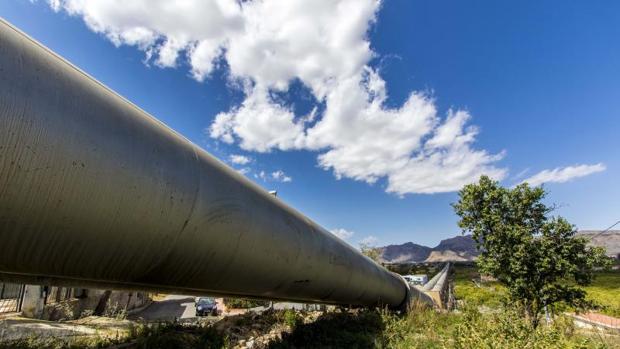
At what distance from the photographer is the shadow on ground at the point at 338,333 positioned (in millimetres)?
4820

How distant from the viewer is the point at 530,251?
47.3 ft

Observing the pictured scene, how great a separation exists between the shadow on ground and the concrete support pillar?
31.9ft

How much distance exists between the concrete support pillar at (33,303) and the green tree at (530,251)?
16.7 m

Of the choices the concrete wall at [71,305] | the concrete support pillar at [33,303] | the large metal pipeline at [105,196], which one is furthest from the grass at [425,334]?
the concrete support pillar at [33,303]

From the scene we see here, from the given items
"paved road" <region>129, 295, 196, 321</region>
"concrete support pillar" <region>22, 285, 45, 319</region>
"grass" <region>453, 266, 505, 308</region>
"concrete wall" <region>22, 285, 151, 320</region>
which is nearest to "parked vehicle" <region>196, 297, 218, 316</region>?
"paved road" <region>129, 295, 196, 321</region>

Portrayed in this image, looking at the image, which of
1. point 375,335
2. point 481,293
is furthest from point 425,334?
point 481,293

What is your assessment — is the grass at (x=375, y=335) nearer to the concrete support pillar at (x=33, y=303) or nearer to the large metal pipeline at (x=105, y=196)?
the large metal pipeline at (x=105, y=196)

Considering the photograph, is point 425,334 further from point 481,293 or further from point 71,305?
point 481,293

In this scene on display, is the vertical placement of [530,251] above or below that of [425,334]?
above

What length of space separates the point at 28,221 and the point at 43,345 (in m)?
3.51

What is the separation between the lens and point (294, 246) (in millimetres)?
3076

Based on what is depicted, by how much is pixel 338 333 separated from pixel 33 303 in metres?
10.7

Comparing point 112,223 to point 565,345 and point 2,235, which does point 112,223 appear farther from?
point 565,345

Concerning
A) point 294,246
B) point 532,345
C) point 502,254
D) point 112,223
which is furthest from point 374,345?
point 502,254
